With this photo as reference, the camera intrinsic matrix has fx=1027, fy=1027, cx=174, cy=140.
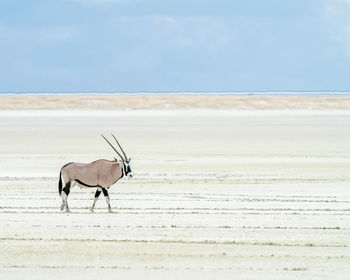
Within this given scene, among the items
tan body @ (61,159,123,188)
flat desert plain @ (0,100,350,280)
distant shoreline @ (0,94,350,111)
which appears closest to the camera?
flat desert plain @ (0,100,350,280)

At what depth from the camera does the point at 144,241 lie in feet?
40.3

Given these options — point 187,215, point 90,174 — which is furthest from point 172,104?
point 187,215

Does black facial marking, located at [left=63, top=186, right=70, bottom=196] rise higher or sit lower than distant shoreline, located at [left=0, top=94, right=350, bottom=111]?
lower

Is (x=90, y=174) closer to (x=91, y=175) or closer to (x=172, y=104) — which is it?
(x=91, y=175)

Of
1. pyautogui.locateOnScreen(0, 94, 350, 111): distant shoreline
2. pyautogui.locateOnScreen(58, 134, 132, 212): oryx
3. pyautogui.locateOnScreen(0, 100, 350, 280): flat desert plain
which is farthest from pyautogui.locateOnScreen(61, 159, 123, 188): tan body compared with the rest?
pyautogui.locateOnScreen(0, 94, 350, 111): distant shoreline

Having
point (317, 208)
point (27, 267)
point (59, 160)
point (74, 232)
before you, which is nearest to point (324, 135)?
point (59, 160)

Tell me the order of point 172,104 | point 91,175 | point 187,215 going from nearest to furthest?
point 187,215 → point 91,175 → point 172,104

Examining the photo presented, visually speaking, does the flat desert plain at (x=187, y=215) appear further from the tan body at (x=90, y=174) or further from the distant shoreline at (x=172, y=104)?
the distant shoreline at (x=172, y=104)

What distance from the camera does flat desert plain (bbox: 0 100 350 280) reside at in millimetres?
10758

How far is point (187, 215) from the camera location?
14.6 metres

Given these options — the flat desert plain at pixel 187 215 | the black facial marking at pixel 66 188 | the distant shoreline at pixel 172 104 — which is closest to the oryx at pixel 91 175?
the black facial marking at pixel 66 188

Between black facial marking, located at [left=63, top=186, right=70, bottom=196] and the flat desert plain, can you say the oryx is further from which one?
the flat desert plain

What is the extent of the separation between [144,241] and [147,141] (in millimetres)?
22982

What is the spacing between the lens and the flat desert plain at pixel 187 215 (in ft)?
35.3
